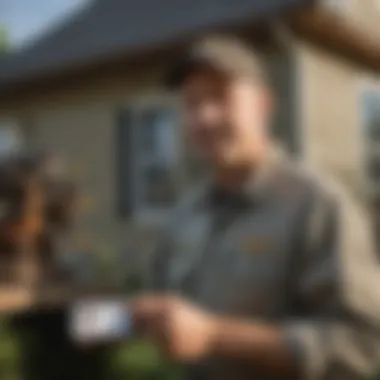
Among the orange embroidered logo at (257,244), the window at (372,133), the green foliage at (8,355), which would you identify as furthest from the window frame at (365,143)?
the green foliage at (8,355)

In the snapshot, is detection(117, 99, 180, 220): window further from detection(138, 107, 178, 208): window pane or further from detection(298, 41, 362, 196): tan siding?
detection(298, 41, 362, 196): tan siding

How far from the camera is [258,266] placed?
650 mm

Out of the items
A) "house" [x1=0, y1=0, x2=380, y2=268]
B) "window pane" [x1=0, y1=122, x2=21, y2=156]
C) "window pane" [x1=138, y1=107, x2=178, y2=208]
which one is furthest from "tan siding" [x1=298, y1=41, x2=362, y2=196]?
"window pane" [x1=0, y1=122, x2=21, y2=156]

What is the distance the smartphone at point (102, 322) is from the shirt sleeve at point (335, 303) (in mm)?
102

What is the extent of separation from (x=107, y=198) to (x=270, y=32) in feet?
0.69

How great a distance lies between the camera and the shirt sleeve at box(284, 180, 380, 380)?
2.08 ft

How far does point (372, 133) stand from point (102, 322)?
0.24 m

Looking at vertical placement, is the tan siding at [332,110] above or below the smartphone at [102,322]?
above

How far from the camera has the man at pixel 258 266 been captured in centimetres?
64

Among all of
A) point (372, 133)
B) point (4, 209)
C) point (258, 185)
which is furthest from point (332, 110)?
point (4, 209)

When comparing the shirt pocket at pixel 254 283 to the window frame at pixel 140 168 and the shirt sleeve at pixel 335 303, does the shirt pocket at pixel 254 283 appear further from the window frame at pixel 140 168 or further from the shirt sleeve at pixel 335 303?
the window frame at pixel 140 168

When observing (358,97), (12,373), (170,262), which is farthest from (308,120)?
(12,373)

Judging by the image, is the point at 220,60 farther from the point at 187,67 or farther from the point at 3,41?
the point at 3,41

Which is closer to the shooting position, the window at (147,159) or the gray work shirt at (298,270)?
the gray work shirt at (298,270)
